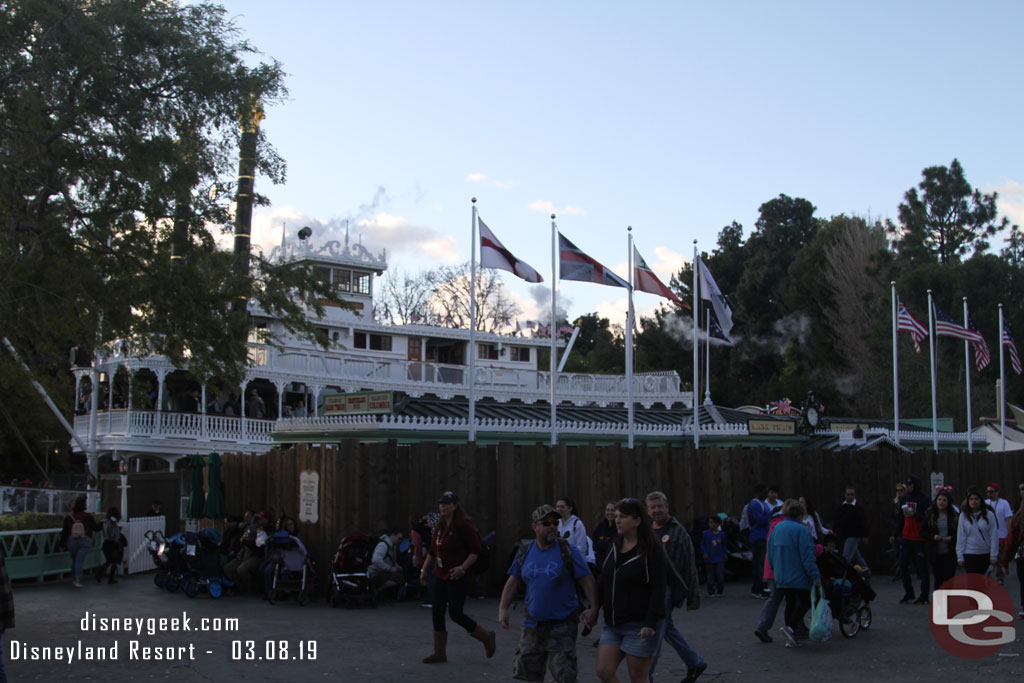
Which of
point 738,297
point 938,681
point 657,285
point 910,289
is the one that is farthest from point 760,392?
point 938,681

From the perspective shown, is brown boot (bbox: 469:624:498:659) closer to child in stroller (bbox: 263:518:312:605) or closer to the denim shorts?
the denim shorts

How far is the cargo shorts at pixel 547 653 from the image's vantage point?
279 inches

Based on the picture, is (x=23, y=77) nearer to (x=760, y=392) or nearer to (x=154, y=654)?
(x=154, y=654)

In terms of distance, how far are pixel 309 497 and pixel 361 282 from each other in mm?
33600

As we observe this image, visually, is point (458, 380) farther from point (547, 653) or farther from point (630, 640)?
point (630, 640)

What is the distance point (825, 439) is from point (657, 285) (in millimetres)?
9019

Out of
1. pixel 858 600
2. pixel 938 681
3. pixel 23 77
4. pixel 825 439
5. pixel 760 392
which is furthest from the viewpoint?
pixel 760 392

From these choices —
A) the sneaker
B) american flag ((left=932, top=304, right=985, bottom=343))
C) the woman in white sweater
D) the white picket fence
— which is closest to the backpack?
the white picket fence

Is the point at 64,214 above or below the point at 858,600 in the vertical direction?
above

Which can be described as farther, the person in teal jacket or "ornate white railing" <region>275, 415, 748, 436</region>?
"ornate white railing" <region>275, 415, 748, 436</region>

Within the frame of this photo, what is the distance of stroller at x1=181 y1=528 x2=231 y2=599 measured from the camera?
48.4 feet

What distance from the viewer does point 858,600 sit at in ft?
36.2

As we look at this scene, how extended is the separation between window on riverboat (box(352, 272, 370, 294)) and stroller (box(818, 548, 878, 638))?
38.4 metres

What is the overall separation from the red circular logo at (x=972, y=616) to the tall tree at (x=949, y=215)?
148 ft
